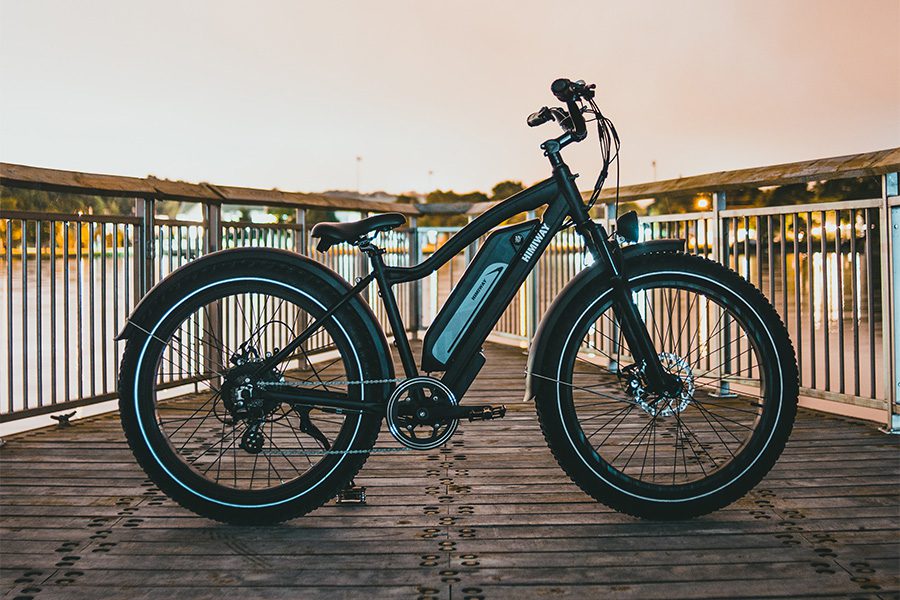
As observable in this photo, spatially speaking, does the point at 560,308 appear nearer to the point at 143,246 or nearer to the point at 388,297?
the point at 388,297

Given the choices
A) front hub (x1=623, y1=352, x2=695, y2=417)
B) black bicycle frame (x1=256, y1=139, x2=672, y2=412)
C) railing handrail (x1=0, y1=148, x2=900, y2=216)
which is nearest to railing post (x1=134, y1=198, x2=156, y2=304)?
railing handrail (x1=0, y1=148, x2=900, y2=216)

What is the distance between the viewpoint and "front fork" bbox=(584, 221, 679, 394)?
2463 millimetres

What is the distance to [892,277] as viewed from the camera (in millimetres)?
3564

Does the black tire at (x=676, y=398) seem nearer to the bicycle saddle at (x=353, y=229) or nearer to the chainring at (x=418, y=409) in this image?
the chainring at (x=418, y=409)

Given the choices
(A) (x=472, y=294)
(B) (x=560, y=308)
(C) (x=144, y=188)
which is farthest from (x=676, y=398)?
(C) (x=144, y=188)

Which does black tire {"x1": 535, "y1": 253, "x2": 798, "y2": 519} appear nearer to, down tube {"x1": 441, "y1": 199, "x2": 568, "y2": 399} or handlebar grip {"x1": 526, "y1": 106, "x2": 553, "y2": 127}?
down tube {"x1": 441, "y1": 199, "x2": 568, "y2": 399}

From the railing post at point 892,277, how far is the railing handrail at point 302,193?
0.37ft

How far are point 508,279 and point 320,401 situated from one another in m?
0.64

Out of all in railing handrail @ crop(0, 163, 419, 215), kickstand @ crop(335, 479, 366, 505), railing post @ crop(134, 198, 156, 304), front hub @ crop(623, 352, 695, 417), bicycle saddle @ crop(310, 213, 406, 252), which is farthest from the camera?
railing post @ crop(134, 198, 156, 304)

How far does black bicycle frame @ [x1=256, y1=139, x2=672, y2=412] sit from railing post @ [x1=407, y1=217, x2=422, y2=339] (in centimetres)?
502

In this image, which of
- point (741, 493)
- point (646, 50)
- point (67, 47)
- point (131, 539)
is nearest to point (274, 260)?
point (131, 539)

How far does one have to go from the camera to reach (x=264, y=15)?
14656mm

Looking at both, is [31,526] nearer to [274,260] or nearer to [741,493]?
[274,260]

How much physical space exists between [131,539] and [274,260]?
2.72 ft
